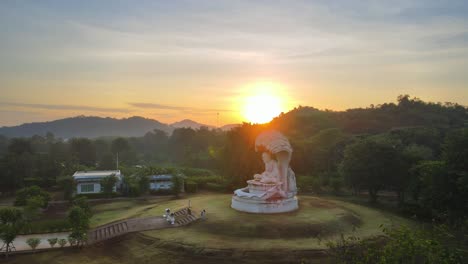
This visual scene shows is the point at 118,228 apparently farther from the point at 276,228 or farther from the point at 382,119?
the point at 382,119

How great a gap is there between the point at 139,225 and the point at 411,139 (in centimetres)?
4773

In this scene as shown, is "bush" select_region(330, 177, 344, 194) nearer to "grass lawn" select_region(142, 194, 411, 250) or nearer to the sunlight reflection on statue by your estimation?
"grass lawn" select_region(142, 194, 411, 250)

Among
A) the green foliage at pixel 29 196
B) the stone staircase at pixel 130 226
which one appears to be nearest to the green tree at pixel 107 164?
the green foliage at pixel 29 196

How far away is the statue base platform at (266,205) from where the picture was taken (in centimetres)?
3139

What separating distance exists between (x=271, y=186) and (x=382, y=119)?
65.8 m

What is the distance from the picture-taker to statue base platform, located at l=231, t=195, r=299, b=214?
31391 millimetres

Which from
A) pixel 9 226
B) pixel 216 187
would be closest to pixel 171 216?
pixel 9 226

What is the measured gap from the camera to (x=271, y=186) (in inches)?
1294

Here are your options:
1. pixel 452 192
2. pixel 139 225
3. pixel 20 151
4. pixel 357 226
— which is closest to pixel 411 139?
pixel 452 192

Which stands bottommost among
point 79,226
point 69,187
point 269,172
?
point 79,226

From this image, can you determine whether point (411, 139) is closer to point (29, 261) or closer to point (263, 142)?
point (263, 142)

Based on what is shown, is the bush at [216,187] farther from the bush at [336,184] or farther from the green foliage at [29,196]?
the green foliage at [29,196]

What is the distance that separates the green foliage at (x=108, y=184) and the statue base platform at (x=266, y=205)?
62.7ft

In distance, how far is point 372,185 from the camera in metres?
39.9
